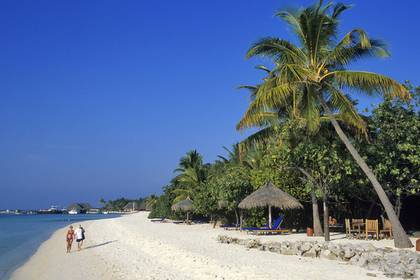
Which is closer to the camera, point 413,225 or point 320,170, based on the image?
point 320,170

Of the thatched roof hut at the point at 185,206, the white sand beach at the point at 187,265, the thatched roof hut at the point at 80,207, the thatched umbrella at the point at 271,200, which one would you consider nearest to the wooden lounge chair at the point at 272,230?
the thatched umbrella at the point at 271,200

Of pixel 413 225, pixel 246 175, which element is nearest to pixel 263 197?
pixel 246 175

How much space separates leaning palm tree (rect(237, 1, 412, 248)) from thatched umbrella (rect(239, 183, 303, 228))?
441 centimetres

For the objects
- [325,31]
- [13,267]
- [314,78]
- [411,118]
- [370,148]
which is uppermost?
[325,31]

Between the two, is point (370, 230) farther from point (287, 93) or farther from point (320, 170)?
point (287, 93)

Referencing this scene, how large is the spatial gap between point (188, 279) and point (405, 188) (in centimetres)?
1001

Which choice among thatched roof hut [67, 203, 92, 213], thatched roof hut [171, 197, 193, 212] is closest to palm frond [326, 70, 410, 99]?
thatched roof hut [171, 197, 193, 212]

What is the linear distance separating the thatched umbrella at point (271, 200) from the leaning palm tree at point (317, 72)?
14.5ft

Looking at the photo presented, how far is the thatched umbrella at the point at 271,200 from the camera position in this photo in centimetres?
1789

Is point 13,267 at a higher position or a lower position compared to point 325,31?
lower

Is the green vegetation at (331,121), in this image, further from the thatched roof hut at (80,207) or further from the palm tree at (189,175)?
the thatched roof hut at (80,207)

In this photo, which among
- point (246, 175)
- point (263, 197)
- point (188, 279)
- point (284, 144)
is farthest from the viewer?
point (246, 175)

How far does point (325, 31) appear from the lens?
14266 mm

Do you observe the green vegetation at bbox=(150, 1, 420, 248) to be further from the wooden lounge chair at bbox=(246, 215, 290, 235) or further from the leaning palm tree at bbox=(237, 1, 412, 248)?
the wooden lounge chair at bbox=(246, 215, 290, 235)
